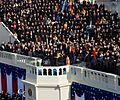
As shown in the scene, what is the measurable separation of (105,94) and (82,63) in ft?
10.9

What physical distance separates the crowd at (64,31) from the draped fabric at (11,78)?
4.38 ft

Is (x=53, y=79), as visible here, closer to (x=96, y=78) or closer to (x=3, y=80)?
(x=96, y=78)

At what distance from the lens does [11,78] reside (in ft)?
142

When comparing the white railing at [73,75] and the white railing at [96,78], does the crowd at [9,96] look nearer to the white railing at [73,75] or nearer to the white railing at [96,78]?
the white railing at [73,75]

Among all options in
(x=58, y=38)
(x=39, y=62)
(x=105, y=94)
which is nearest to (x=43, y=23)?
(x=58, y=38)

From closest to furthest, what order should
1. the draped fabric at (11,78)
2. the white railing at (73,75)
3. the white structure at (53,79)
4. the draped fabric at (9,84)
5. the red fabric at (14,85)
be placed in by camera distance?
the white railing at (73,75), the white structure at (53,79), the draped fabric at (11,78), the red fabric at (14,85), the draped fabric at (9,84)

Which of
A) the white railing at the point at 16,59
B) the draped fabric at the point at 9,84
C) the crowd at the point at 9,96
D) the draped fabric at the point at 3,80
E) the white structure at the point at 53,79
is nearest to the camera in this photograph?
the white structure at the point at 53,79

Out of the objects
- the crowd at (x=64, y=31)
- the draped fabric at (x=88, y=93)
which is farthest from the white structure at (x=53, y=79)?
the crowd at (x=64, y=31)

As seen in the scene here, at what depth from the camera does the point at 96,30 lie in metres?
43.7

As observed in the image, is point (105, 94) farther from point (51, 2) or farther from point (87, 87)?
point (51, 2)

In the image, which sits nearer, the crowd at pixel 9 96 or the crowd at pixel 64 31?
the crowd at pixel 64 31

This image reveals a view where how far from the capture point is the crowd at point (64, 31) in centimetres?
3694

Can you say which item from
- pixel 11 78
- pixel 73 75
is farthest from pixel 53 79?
pixel 11 78

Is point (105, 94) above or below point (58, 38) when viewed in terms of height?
below
